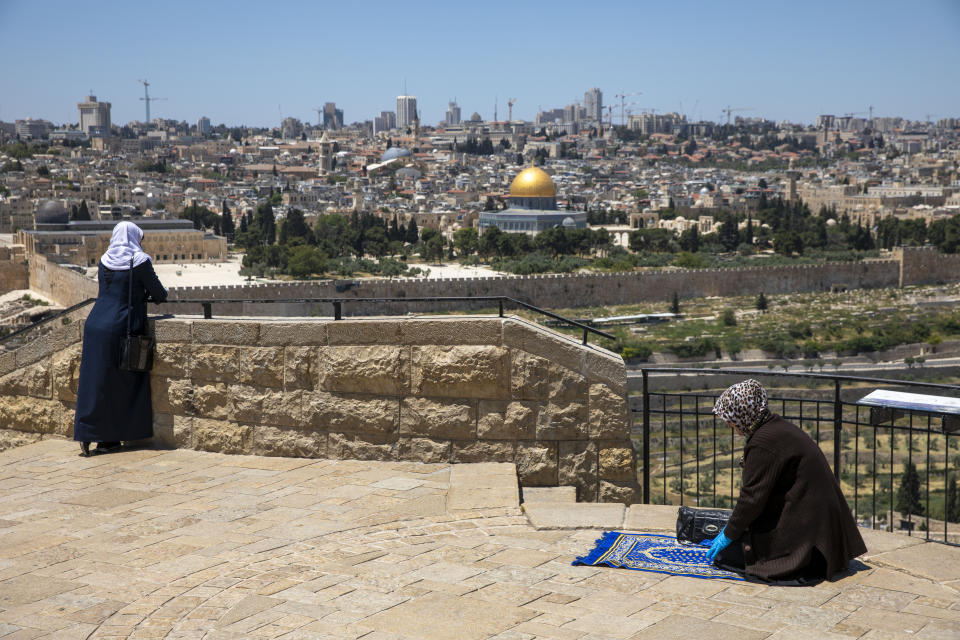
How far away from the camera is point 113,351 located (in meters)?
4.85

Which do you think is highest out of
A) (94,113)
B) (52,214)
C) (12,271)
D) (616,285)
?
(94,113)

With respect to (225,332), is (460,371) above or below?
below

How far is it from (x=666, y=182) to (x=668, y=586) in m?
100

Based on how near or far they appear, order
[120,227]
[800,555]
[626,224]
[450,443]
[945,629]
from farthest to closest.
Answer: [626,224], [120,227], [450,443], [800,555], [945,629]

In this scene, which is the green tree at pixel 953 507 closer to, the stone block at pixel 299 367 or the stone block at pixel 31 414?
the stone block at pixel 299 367

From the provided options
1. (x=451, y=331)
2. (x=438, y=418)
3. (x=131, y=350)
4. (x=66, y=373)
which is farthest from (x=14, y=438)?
(x=451, y=331)

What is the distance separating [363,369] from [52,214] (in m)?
44.9

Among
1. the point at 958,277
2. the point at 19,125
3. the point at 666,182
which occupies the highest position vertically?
the point at 19,125

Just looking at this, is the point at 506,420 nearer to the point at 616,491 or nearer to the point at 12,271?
the point at 616,491

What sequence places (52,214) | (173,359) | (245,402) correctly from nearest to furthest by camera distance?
(245,402) → (173,359) → (52,214)

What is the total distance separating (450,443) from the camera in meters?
4.52

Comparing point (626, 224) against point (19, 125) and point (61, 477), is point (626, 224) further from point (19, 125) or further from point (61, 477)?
point (19, 125)

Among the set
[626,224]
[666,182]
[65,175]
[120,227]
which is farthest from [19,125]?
[120,227]

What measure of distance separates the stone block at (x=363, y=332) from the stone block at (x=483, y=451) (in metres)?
0.55
